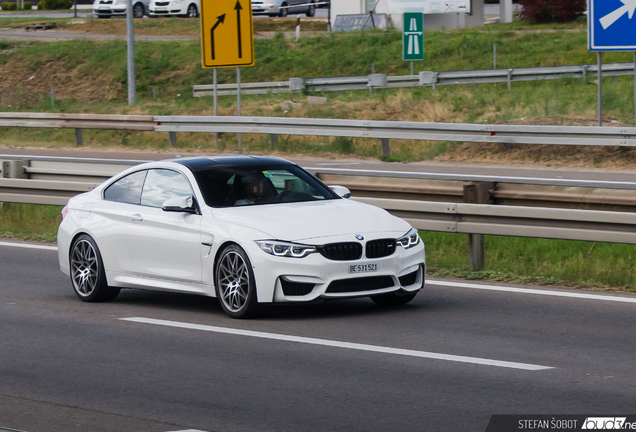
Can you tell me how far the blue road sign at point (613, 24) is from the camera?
16.1m

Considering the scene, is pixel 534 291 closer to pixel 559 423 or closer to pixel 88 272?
pixel 88 272

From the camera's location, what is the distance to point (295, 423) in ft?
19.7

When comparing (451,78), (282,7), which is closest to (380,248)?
(451,78)

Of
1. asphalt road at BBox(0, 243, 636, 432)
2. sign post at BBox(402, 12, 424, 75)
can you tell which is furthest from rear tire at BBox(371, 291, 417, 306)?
sign post at BBox(402, 12, 424, 75)

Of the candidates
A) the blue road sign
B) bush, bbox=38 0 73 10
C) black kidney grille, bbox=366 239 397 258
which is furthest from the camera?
bush, bbox=38 0 73 10

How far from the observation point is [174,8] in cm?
5459

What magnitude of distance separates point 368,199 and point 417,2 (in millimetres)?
38939

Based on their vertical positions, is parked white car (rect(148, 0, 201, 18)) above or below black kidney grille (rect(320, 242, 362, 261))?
above

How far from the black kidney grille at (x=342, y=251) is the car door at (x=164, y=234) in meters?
1.24

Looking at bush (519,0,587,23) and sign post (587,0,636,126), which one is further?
bush (519,0,587,23)

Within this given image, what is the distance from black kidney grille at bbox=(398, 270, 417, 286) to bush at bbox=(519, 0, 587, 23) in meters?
42.1

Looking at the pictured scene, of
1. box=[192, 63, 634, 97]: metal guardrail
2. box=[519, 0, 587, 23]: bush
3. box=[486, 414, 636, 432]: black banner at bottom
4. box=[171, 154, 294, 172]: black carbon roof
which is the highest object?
box=[519, 0, 587, 23]: bush

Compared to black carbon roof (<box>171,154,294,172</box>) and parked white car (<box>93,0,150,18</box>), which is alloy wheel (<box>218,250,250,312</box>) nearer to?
black carbon roof (<box>171,154,294,172</box>)

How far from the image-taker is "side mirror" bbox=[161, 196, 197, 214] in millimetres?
9477
